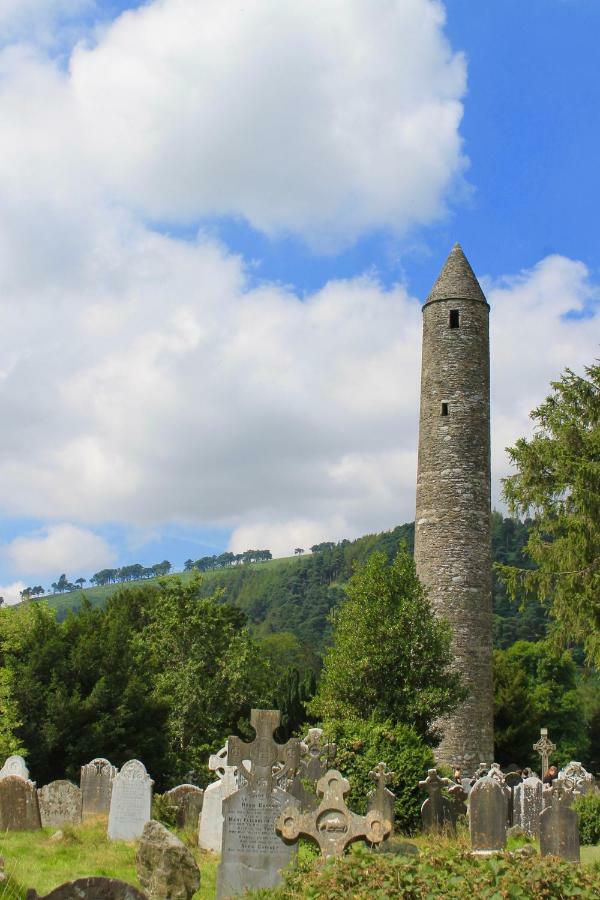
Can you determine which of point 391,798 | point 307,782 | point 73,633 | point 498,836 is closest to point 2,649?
point 73,633

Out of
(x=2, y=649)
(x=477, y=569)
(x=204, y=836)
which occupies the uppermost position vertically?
(x=477, y=569)

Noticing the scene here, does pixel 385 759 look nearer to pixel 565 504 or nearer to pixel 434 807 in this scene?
pixel 434 807

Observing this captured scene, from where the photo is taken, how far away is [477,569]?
26531mm

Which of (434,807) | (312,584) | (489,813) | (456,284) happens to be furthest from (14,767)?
(312,584)

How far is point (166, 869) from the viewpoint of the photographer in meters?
9.18

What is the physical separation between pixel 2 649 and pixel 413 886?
61.8 feet

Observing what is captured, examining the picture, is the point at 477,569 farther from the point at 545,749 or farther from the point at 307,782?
the point at 307,782

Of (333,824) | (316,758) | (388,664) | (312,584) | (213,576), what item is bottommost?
(333,824)

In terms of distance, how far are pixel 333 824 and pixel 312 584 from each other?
126 metres

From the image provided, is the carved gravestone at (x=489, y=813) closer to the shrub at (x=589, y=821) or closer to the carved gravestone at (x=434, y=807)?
the carved gravestone at (x=434, y=807)

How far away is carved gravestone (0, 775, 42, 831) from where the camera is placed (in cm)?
1473

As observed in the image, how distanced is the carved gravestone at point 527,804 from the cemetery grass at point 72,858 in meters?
6.85

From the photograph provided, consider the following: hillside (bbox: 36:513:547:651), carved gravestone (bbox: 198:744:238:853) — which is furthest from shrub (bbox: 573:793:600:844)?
hillside (bbox: 36:513:547:651)

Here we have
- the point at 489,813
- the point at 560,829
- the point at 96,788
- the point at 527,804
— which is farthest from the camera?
the point at 527,804
